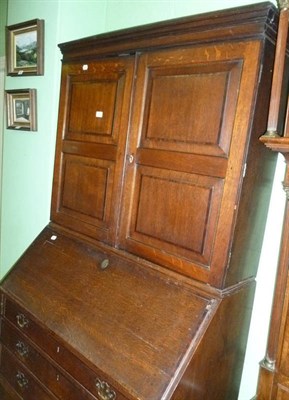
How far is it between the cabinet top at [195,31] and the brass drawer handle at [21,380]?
1.59m

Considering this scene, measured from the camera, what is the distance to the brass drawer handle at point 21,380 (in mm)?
1502

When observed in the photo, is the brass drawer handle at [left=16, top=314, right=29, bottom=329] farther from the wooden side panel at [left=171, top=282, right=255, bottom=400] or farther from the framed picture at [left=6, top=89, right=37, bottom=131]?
the framed picture at [left=6, top=89, right=37, bottom=131]

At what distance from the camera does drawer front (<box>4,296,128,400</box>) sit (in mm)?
1093

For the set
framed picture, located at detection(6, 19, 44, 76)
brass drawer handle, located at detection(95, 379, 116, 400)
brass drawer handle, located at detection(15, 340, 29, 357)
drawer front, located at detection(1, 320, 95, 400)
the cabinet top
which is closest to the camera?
the cabinet top

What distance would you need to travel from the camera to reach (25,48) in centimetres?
201

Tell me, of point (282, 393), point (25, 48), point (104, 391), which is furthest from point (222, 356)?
point (25, 48)

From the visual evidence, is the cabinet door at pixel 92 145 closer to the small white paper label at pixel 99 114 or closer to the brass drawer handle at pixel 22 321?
the small white paper label at pixel 99 114

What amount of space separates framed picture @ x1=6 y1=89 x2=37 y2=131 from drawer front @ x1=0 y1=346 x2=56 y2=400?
4.42ft

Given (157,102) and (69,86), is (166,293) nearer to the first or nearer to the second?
(157,102)

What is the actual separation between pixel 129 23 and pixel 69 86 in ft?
2.10

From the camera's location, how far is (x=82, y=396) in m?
1.18

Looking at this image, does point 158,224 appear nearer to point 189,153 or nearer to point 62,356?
point 189,153

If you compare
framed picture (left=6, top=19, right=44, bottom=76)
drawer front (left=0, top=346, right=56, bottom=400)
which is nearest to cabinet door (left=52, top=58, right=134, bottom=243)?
framed picture (left=6, top=19, right=44, bottom=76)

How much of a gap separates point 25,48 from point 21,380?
1.94 m
